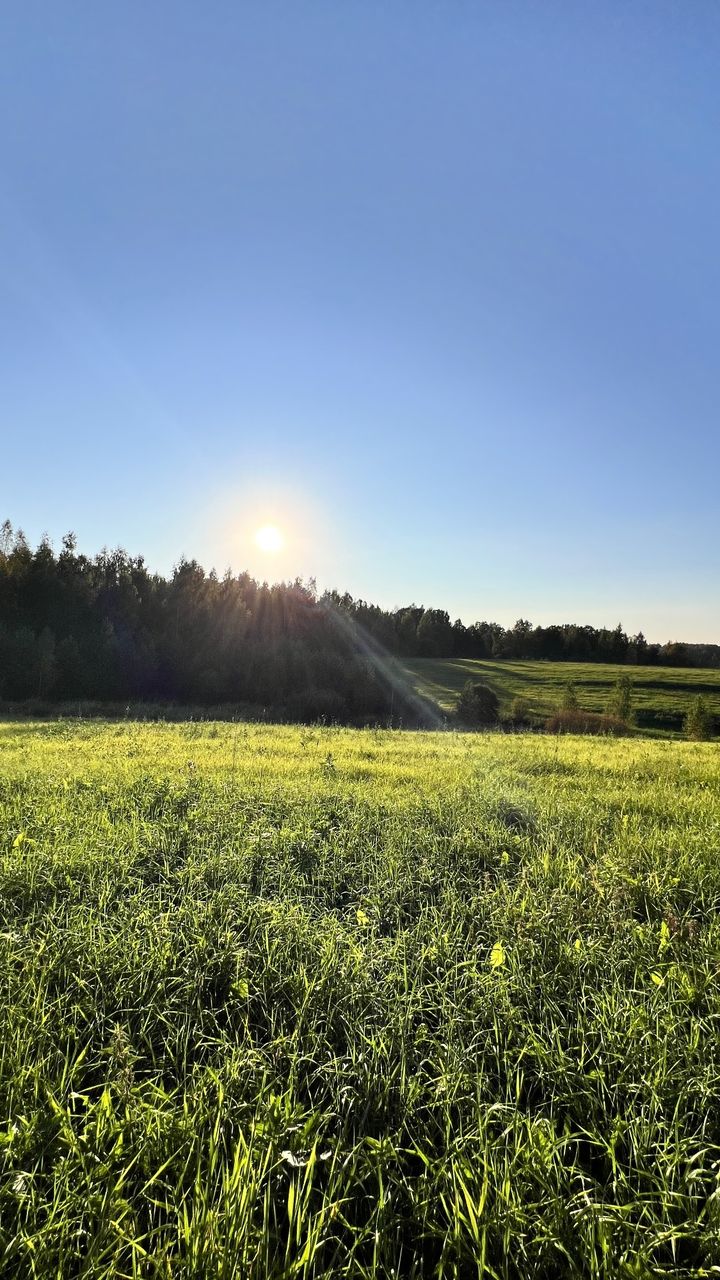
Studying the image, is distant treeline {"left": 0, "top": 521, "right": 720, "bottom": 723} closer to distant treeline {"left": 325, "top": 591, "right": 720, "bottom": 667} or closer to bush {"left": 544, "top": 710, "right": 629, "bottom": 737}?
bush {"left": 544, "top": 710, "right": 629, "bottom": 737}

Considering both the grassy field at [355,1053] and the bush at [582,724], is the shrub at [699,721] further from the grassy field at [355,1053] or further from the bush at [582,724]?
the grassy field at [355,1053]

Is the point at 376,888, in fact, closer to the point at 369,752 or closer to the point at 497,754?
the point at 369,752

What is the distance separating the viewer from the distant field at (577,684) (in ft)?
147

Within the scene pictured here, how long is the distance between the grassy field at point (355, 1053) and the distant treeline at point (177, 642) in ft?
93.1

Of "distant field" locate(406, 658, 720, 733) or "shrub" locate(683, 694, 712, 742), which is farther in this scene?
"distant field" locate(406, 658, 720, 733)

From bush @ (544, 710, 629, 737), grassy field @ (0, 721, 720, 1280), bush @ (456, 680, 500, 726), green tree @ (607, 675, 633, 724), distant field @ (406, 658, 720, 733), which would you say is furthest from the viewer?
distant field @ (406, 658, 720, 733)

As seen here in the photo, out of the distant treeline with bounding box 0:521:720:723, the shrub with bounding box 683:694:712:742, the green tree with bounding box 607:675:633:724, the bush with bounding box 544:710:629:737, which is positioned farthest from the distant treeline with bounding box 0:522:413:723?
the shrub with bounding box 683:694:712:742

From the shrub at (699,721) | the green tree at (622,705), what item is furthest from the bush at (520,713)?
the shrub at (699,721)

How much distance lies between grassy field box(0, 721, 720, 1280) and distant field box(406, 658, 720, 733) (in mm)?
33756

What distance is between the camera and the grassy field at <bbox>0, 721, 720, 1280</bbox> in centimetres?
170

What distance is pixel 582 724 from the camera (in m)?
34.1

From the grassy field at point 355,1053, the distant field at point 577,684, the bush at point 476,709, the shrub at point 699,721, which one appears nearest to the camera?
the grassy field at point 355,1053

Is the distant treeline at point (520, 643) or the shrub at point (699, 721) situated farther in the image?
the distant treeline at point (520, 643)

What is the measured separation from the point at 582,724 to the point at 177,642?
27375mm
